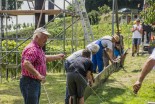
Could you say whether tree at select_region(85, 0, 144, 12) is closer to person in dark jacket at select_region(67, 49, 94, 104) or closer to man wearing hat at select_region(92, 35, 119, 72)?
man wearing hat at select_region(92, 35, 119, 72)

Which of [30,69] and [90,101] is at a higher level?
[30,69]

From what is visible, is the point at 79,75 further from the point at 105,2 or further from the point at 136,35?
the point at 105,2

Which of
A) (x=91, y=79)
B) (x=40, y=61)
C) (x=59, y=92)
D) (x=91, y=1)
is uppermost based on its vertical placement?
(x=91, y=1)

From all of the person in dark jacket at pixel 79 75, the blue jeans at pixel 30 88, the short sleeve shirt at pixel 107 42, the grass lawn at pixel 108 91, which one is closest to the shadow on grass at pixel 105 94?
the grass lawn at pixel 108 91

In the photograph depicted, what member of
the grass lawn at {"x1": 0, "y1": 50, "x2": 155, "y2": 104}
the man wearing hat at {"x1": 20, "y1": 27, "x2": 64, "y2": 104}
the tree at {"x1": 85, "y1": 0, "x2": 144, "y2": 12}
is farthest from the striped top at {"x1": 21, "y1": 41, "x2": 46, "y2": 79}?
the tree at {"x1": 85, "y1": 0, "x2": 144, "y2": 12}

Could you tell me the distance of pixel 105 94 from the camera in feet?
32.4

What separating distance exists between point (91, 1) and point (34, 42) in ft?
203

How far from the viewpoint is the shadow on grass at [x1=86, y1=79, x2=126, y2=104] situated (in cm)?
905

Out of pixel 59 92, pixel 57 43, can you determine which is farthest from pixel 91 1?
pixel 59 92

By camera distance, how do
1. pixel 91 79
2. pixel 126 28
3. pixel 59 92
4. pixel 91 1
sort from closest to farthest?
pixel 91 79 → pixel 59 92 → pixel 126 28 → pixel 91 1

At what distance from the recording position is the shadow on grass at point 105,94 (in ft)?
29.7

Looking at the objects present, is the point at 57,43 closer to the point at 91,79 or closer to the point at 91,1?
the point at 91,79

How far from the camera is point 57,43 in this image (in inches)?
937

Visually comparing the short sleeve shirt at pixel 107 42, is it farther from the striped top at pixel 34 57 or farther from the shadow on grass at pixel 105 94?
the striped top at pixel 34 57
